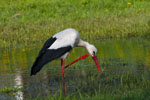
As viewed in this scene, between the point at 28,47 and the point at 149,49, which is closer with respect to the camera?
the point at 149,49

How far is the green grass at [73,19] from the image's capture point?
15203mm

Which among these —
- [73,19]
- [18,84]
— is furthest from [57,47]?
[73,19]

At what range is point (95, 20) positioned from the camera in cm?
1708

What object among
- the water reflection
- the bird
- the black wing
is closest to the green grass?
the water reflection

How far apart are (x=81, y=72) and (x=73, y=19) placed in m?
8.53

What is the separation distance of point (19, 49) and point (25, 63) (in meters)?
2.62

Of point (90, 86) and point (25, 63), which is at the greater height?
point (90, 86)

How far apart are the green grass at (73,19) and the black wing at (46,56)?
577 centimetres

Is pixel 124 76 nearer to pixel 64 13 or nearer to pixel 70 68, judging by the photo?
pixel 70 68

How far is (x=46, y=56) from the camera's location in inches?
342

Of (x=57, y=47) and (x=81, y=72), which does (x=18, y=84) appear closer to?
(x=57, y=47)

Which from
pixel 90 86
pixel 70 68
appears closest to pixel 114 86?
pixel 90 86

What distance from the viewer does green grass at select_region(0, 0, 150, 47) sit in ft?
49.9

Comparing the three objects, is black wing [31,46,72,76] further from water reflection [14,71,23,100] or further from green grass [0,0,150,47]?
green grass [0,0,150,47]
